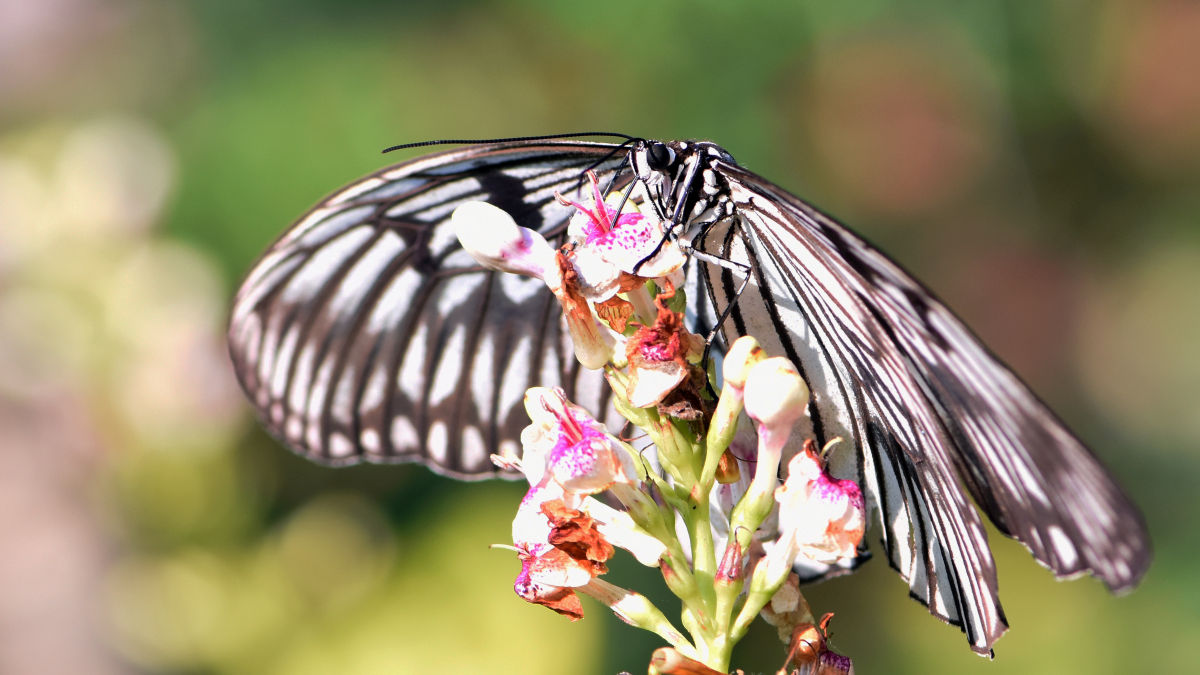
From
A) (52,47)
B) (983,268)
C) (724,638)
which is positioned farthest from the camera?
(52,47)

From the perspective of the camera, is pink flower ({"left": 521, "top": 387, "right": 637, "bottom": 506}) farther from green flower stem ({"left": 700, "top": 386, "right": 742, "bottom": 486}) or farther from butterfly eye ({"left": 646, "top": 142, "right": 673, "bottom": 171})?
butterfly eye ({"left": 646, "top": 142, "right": 673, "bottom": 171})

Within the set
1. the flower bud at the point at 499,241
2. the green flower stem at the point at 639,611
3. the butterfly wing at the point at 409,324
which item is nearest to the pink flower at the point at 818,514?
the green flower stem at the point at 639,611

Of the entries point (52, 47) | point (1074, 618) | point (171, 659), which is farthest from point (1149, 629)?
point (52, 47)

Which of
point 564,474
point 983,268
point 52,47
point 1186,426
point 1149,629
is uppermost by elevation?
point 52,47

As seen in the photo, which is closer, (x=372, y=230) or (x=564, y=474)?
(x=564, y=474)

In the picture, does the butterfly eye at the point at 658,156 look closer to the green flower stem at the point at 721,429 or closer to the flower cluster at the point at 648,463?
the flower cluster at the point at 648,463

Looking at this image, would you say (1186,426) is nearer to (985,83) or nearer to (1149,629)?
(1149,629)
